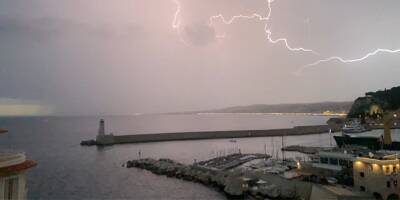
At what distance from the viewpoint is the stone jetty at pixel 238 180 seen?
21.7 metres

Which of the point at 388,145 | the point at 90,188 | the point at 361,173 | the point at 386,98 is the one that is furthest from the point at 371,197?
the point at 386,98

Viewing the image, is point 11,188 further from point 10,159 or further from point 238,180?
point 238,180

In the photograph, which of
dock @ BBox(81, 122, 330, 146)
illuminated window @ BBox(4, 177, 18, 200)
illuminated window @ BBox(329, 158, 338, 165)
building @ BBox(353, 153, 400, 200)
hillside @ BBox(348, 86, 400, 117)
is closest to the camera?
illuminated window @ BBox(4, 177, 18, 200)

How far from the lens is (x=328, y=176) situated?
22.5 meters

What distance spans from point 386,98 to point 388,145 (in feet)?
246

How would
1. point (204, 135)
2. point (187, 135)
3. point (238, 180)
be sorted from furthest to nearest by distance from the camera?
point (204, 135) → point (187, 135) → point (238, 180)

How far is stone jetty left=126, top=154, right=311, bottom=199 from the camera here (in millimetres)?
21734

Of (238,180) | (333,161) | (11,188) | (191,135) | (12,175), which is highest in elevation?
(12,175)

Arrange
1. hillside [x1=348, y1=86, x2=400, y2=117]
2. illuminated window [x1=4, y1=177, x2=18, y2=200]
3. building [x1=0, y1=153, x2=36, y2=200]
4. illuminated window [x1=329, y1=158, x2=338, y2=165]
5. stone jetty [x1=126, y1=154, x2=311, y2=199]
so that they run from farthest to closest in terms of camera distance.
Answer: hillside [x1=348, y1=86, x2=400, y2=117]
illuminated window [x1=329, y1=158, x2=338, y2=165]
stone jetty [x1=126, y1=154, x2=311, y2=199]
illuminated window [x1=4, y1=177, x2=18, y2=200]
building [x1=0, y1=153, x2=36, y2=200]

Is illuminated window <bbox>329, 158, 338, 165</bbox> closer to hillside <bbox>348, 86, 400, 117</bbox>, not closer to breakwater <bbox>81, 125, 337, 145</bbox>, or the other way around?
breakwater <bbox>81, 125, 337, 145</bbox>

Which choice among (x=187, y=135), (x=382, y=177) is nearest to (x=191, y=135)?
(x=187, y=135)

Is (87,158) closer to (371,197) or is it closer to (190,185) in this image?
(190,185)

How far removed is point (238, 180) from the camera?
24359 millimetres

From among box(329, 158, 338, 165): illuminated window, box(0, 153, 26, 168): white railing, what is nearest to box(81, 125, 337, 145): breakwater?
box(329, 158, 338, 165): illuminated window
